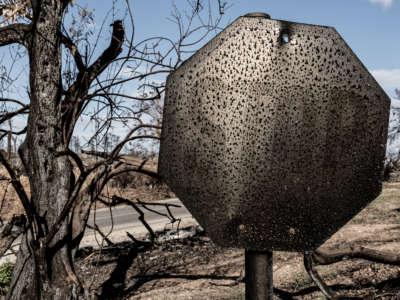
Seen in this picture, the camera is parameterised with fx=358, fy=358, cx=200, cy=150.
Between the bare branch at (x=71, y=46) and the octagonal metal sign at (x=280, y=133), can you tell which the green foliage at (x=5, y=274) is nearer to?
the bare branch at (x=71, y=46)

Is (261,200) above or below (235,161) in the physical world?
below

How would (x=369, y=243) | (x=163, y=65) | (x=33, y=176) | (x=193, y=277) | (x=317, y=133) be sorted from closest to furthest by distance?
1. (x=317, y=133)
2. (x=33, y=176)
3. (x=163, y=65)
4. (x=193, y=277)
5. (x=369, y=243)

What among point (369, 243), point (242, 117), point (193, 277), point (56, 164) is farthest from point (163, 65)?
point (369, 243)

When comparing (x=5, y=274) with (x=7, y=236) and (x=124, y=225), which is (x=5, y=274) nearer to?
(x=7, y=236)

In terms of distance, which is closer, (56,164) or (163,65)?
(56,164)

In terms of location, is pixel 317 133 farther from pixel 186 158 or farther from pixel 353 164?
pixel 186 158

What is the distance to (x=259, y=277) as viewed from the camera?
100 cm

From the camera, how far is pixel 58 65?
376 centimetres

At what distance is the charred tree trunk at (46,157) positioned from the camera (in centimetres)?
360

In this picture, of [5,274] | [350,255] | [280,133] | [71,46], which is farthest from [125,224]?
[280,133]

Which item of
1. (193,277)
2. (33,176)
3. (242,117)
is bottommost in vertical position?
(193,277)

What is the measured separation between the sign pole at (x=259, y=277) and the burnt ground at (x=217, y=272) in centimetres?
238

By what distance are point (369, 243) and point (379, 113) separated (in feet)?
17.9

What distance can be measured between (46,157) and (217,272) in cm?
291
